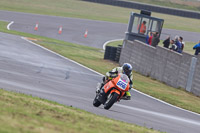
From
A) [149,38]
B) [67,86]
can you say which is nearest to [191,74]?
[149,38]

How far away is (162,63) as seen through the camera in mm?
23172

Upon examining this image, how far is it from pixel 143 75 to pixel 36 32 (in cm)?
1592

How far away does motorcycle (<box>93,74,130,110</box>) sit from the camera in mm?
11812

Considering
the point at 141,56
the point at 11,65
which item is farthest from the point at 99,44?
the point at 11,65

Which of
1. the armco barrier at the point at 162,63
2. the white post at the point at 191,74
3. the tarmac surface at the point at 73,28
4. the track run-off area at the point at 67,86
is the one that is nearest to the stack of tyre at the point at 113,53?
the armco barrier at the point at 162,63

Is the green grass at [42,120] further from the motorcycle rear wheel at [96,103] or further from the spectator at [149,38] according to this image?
the spectator at [149,38]

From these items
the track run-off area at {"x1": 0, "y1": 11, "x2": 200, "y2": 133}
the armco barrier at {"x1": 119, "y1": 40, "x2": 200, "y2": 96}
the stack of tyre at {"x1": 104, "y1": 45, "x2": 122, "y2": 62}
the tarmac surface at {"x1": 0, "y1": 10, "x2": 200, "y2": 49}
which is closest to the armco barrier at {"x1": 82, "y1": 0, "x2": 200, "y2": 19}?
the tarmac surface at {"x1": 0, "y1": 10, "x2": 200, "y2": 49}

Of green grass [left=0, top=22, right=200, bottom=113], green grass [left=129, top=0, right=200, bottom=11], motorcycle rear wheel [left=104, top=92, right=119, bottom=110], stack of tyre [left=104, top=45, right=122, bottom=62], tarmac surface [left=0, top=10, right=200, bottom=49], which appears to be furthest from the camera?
green grass [left=129, top=0, right=200, bottom=11]

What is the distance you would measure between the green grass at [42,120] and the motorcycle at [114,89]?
254cm

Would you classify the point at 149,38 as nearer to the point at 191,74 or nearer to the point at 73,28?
the point at 191,74

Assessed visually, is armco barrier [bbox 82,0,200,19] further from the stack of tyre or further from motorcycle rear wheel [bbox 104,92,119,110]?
motorcycle rear wheel [bbox 104,92,119,110]

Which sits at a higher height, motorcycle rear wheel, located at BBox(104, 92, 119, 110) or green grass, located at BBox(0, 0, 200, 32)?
motorcycle rear wheel, located at BBox(104, 92, 119, 110)

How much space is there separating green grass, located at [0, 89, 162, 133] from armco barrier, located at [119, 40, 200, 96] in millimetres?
11353

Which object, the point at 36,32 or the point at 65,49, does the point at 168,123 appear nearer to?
the point at 65,49
